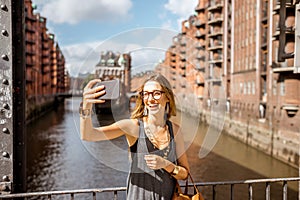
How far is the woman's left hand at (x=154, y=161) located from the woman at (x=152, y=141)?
0.01 meters

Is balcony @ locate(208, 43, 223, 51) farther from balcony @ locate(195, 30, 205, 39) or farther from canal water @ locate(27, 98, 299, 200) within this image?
canal water @ locate(27, 98, 299, 200)

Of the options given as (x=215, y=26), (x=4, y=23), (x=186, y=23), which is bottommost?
(x=4, y=23)

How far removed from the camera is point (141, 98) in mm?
2553

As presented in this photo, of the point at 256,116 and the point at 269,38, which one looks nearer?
the point at 269,38

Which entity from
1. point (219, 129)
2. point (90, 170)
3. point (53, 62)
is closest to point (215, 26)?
point (90, 170)

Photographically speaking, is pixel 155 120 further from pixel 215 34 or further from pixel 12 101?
pixel 215 34

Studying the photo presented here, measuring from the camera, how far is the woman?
95.3 inches

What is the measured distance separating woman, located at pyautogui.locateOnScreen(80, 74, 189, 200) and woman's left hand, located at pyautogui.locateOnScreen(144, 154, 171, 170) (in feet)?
0.04

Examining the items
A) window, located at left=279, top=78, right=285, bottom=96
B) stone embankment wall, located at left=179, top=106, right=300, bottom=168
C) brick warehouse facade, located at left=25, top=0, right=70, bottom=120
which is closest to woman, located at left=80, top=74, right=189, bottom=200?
stone embankment wall, located at left=179, top=106, right=300, bottom=168

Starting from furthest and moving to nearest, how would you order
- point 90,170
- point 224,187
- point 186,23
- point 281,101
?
point 186,23 → point 281,101 → point 90,170 → point 224,187

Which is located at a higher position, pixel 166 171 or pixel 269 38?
pixel 269 38

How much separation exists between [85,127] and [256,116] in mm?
29207

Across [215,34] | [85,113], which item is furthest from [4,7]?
[215,34]

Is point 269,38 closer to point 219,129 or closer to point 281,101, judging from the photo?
point 281,101
